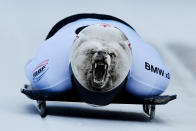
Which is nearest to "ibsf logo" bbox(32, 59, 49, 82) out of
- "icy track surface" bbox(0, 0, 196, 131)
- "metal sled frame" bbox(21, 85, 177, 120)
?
"metal sled frame" bbox(21, 85, 177, 120)

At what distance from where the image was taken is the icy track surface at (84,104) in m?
5.95

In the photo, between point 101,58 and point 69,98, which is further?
point 69,98

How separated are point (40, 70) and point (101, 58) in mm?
1129

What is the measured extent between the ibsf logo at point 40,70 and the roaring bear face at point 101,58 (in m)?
0.61

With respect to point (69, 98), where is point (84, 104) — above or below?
below

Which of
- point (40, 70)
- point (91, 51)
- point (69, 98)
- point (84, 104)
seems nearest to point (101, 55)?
point (91, 51)

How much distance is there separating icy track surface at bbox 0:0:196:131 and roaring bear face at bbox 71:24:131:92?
365mm

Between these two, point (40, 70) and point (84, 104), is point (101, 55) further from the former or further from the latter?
point (84, 104)

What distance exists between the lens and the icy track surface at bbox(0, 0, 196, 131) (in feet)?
19.5

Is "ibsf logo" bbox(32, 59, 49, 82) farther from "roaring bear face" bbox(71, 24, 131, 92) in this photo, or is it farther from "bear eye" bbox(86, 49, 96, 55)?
"bear eye" bbox(86, 49, 96, 55)

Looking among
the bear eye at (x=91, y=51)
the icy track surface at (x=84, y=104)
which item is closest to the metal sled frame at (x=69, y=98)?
the icy track surface at (x=84, y=104)

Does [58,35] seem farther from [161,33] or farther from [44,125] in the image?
[161,33]

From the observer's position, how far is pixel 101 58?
18.0 ft

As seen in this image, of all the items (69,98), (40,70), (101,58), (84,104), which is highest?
(101,58)
